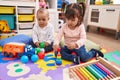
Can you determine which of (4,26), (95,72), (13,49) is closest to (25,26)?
(4,26)

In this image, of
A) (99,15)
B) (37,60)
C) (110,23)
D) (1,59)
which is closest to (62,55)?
(37,60)

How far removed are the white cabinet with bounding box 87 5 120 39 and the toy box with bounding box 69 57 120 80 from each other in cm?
114

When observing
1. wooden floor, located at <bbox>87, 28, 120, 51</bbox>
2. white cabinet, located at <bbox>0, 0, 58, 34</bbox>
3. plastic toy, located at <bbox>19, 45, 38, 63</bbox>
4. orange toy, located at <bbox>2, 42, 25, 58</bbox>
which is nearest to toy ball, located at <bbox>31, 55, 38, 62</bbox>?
plastic toy, located at <bbox>19, 45, 38, 63</bbox>

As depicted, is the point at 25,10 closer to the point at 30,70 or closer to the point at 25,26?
the point at 25,26

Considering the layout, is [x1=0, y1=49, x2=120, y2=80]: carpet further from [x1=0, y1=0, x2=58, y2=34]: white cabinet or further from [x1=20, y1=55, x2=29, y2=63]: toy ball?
[x1=0, y1=0, x2=58, y2=34]: white cabinet

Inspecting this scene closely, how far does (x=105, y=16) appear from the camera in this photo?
6.39 ft

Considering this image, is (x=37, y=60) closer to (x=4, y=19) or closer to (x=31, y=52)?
(x=31, y=52)

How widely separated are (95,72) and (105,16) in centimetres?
143

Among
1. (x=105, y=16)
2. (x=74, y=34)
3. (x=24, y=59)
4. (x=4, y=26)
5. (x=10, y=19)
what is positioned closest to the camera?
(x=24, y=59)

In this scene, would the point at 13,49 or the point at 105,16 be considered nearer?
the point at 13,49

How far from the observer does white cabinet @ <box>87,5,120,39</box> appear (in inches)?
69.3

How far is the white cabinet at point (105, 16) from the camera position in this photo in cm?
176

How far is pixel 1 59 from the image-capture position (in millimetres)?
957

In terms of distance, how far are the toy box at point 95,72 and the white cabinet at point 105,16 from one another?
114cm
